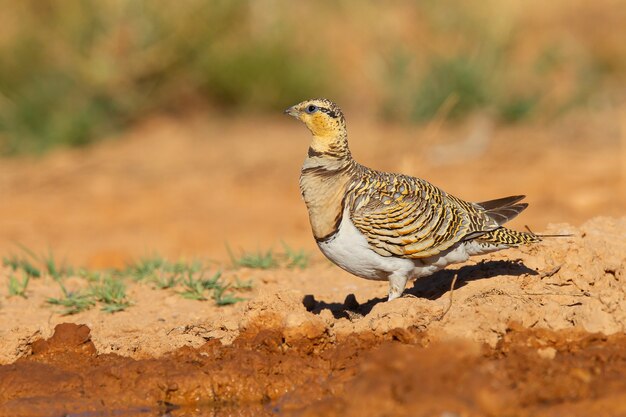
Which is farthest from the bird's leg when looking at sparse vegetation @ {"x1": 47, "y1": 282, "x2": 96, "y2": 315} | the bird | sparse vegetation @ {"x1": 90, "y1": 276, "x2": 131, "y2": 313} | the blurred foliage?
the blurred foliage

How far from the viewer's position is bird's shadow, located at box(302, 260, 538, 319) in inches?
244

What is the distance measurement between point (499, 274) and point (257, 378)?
175 centimetres

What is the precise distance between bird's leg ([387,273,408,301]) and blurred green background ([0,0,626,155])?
8.03m

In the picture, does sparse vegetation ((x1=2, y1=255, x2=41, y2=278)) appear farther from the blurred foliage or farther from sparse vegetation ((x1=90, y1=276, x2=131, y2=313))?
the blurred foliage

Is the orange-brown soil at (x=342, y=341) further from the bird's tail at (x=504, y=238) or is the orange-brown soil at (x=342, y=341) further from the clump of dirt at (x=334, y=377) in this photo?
the bird's tail at (x=504, y=238)

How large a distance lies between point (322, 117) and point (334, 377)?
5.09ft

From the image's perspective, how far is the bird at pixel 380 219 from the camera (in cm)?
550

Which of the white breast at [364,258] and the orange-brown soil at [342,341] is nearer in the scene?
the orange-brown soil at [342,341]

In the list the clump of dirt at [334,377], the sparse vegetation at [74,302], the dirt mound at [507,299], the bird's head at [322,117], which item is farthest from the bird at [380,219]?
the sparse vegetation at [74,302]

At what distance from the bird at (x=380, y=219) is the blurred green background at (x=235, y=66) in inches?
306

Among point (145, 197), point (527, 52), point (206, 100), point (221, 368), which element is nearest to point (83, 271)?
point (221, 368)

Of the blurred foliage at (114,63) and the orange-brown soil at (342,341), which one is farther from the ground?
the blurred foliage at (114,63)

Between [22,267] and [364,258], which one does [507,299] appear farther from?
[22,267]

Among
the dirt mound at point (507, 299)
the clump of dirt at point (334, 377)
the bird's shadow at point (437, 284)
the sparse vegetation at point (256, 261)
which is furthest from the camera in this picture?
the sparse vegetation at point (256, 261)
